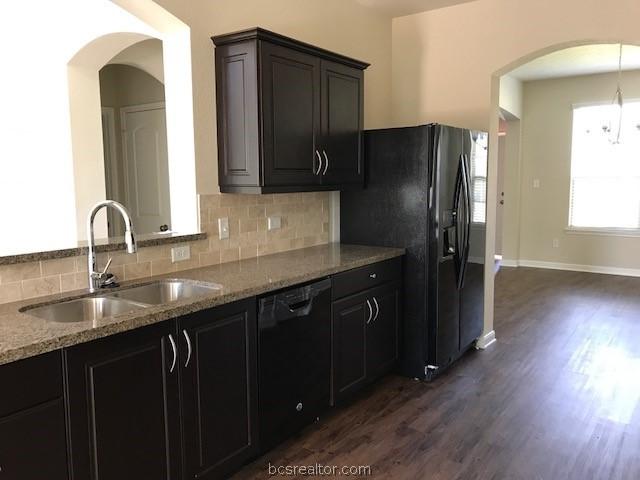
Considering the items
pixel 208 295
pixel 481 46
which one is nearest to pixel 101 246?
pixel 208 295

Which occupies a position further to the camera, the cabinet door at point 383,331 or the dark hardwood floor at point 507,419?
the cabinet door at point 383,331

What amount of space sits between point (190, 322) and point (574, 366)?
3083 mm

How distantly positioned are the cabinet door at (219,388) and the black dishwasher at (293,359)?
82mm

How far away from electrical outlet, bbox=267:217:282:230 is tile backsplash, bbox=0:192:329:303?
3 centimetres

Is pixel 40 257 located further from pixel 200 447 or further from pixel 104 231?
pixel 104 231

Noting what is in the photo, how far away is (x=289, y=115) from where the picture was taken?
9.55 feet

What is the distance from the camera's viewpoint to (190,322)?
207cm

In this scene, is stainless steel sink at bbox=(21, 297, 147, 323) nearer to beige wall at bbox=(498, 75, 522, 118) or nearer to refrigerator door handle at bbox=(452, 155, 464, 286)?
refrigerator door handle at bbox=(452, 155, 464, 286)

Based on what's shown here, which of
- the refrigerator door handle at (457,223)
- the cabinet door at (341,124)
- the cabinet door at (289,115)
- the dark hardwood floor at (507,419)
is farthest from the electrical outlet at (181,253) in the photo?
the refrigerator door handle at (457,223)

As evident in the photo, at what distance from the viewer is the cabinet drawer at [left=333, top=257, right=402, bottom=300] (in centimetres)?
298

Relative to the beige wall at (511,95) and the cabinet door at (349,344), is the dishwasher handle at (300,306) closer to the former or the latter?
the cabinet door at (349,344)

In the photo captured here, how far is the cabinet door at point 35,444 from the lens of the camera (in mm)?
1507

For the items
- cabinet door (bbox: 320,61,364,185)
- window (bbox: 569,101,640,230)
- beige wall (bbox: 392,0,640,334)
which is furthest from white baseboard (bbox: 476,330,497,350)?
window (bbox: 569,101,640,230)

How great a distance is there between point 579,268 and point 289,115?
6251 mm
